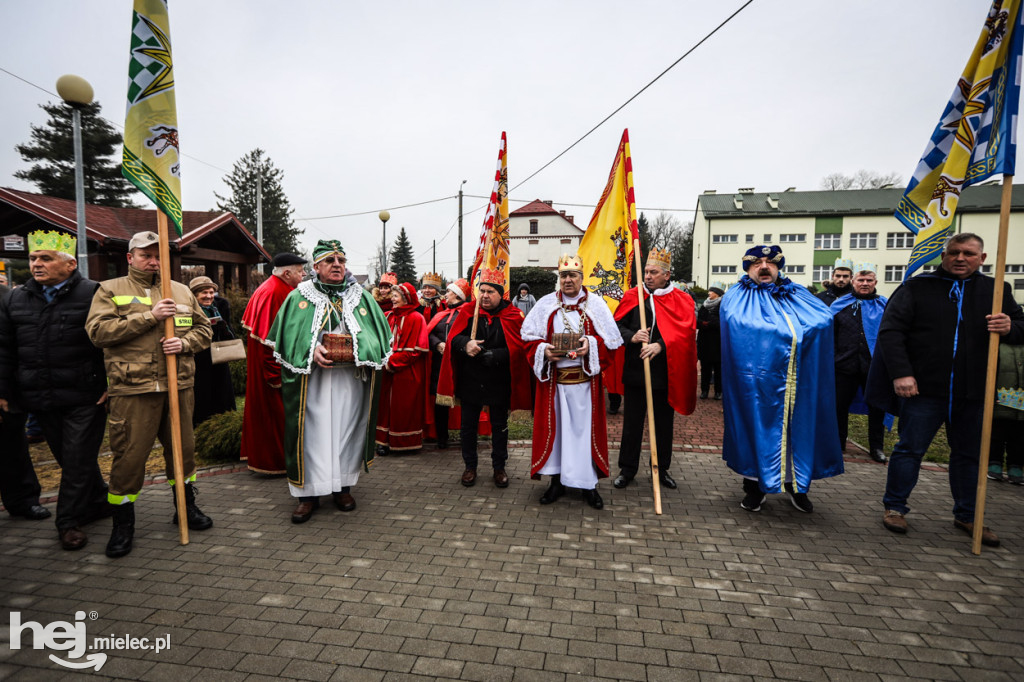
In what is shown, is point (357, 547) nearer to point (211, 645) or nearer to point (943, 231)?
point (211, 645)

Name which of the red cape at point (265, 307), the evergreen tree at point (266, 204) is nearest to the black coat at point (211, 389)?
the red cape at point (265, 307)

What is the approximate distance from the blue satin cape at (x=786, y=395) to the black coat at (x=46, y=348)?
16.7ft

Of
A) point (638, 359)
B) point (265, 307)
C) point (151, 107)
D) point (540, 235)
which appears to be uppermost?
point (540, 235)

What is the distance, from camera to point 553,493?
480 centimetres

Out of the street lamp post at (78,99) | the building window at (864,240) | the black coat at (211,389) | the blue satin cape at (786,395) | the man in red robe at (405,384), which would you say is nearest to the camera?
the blue satin cape at (786,395)

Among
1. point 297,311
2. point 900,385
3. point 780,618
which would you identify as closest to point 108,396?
point 297,311

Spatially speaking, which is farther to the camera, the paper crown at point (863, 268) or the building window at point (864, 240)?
the building window at point (864, 240)

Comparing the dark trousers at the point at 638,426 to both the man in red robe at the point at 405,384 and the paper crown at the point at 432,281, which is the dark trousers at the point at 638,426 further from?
the paper crown at the point at 432,281

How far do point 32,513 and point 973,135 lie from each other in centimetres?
790

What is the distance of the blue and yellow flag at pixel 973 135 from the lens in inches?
149

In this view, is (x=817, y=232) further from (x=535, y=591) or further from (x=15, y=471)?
(x=15, y=471)

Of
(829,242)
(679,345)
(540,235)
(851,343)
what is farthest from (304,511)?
(540,235)

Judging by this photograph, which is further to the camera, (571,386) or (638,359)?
(638,359)


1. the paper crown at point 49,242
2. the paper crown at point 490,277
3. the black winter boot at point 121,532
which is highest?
the paper crown at point 49,242
